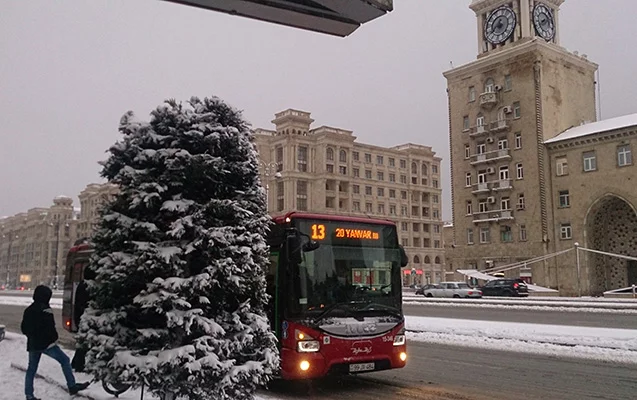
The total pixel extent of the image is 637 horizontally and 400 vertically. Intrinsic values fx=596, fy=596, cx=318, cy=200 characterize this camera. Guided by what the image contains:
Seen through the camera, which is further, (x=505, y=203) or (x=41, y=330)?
(x=505, y=203)

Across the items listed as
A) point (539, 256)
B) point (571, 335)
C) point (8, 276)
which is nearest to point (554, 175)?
point (539, 256)

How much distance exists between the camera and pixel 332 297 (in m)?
9.29

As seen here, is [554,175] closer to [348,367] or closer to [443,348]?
[443,348]

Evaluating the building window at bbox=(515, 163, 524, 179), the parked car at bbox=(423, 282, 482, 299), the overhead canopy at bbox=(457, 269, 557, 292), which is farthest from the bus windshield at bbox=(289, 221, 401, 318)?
the building window at bbox=(515, 163, 524, 179)

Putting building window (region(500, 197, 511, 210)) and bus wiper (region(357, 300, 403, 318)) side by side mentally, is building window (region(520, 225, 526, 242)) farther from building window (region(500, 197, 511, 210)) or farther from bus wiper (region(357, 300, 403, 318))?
bus wiper (region(357, 300, 403, 318))

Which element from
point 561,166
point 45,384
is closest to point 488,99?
point 561,166

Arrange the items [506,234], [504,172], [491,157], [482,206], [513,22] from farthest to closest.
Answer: [482,206], [513,22], [491,157], [504,172], [506,234]

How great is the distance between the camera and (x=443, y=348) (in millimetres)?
16297

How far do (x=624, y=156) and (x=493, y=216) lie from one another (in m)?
12.5

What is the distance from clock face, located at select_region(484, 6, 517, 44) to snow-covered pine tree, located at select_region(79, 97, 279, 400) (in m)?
56.6

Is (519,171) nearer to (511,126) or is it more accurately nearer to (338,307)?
(511,126)

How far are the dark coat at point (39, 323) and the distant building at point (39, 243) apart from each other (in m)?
108

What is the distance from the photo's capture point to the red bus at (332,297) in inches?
355

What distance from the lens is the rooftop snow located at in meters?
47.4
